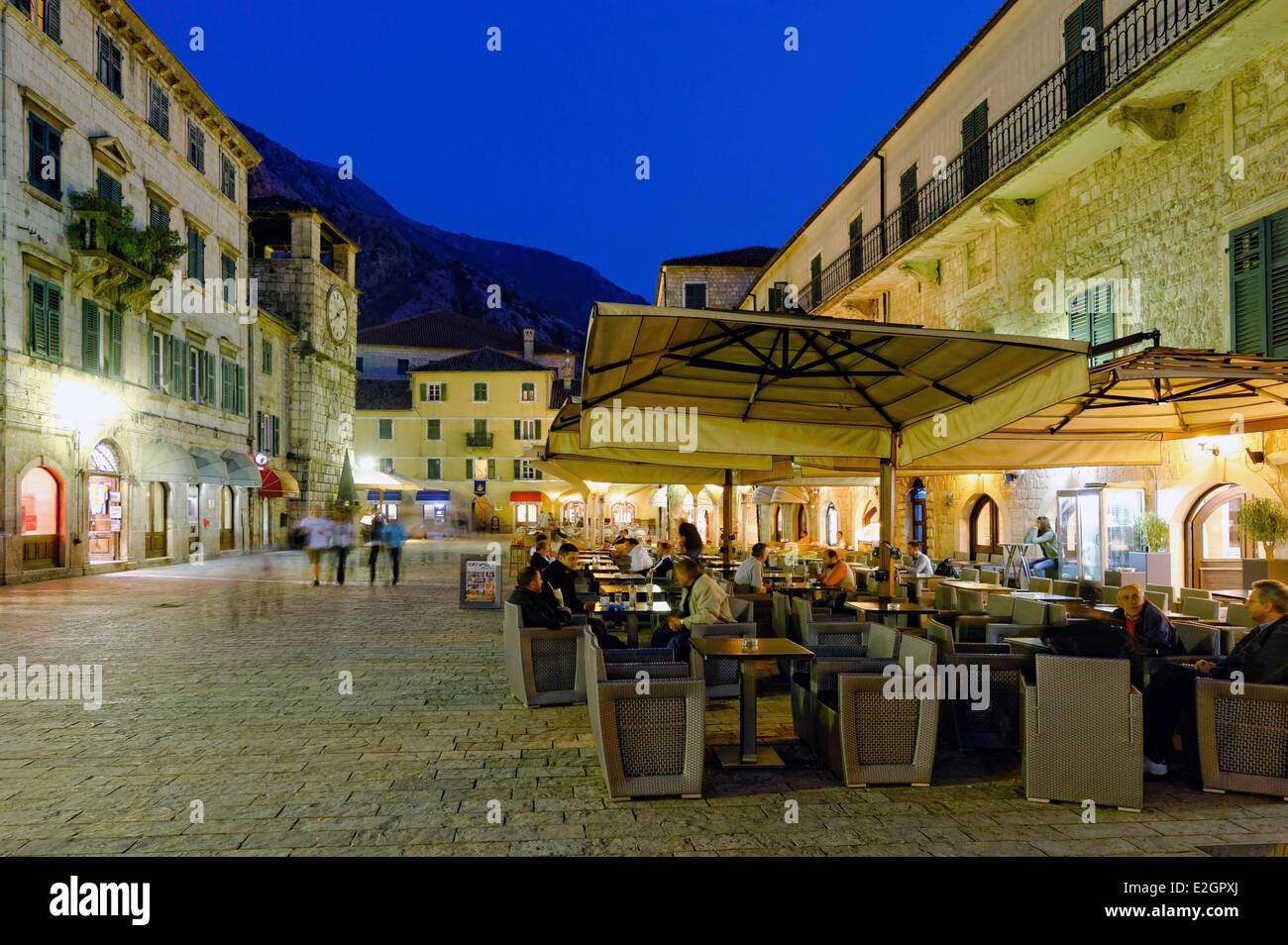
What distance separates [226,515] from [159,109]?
13281 millimetres

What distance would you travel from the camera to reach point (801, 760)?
19.2ft

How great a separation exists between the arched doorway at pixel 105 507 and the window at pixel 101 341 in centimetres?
201

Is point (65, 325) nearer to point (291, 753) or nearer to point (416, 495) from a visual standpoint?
point (291, 753)

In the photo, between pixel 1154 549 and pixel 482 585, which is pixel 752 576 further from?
pixel 1154 549

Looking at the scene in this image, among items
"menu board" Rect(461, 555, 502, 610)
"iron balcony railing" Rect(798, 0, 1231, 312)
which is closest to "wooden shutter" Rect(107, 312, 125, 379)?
"menu board" Rect(461, 555, 502, 610)

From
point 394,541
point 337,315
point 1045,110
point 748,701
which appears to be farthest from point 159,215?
point 748,701

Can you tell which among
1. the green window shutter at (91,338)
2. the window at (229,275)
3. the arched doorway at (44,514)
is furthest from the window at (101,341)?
the window at (229,275)

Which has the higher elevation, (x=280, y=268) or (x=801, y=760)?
(x=280, y=268)

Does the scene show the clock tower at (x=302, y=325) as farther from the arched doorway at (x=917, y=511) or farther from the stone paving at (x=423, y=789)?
the stone paving at (x=423, y=789)

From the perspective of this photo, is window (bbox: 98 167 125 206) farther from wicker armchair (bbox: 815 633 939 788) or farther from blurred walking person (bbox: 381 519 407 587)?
wicker armchair (bbox: 815 633 939 788)

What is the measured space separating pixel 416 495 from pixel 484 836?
5714 centimetres

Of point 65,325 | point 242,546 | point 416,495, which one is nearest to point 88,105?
point 65,325

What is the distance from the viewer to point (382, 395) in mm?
60781

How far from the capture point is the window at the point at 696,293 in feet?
146
